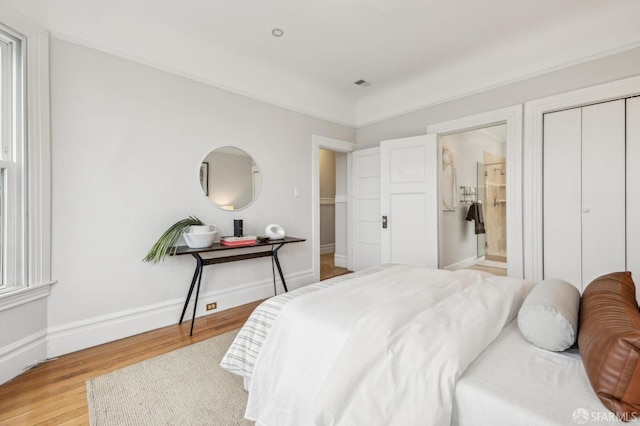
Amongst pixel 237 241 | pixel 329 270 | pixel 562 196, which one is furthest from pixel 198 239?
pixel 562 196

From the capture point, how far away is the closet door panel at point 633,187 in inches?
94.2

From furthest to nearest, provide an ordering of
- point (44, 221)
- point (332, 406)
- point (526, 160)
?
1. point (526, 160)
2. point (44, 221)
3. point (332, 406)

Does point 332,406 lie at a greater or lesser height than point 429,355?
lesser

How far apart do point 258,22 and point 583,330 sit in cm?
301

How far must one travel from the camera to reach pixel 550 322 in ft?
3.48

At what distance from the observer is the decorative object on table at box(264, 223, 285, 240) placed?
3.19 metres

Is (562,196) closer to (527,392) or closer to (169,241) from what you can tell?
Answer: (527,392)

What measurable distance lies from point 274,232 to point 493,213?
4513 millimetres

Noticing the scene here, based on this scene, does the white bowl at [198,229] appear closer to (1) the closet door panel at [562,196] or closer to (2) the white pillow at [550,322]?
(2) the white pillow at [550,322]

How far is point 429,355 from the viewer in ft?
3.18

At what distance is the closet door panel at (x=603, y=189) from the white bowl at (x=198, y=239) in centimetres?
336

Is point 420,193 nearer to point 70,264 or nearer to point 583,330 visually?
point 583,330

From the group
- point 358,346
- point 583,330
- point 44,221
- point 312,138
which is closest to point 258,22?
point 312,138

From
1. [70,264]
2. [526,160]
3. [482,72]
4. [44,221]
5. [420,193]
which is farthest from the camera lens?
[420,193]
